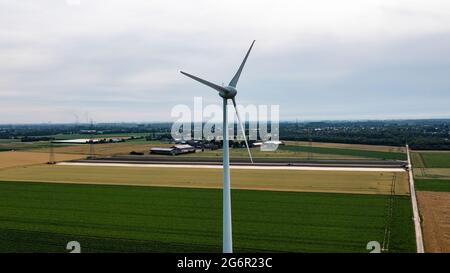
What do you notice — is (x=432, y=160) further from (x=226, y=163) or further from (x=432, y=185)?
(x=226, y=163)

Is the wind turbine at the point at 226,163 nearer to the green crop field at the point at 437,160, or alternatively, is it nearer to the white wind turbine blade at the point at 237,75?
the white wind turbine blade at the point at 237,75

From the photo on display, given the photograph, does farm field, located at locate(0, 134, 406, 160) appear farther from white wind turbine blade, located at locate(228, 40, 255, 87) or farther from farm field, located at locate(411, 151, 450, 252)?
white wind turbine blade, located at locate(228, 40, 255, 87)

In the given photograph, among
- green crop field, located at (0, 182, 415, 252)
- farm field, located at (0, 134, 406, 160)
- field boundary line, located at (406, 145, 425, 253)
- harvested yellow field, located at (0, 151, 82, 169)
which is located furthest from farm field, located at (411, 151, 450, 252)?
harvested yellow field, located at (0, 151, 82, 169)

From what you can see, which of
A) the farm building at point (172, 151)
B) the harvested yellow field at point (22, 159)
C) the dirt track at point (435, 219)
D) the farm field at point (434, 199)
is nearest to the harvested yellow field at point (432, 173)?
the farm field at point (434, 199)
